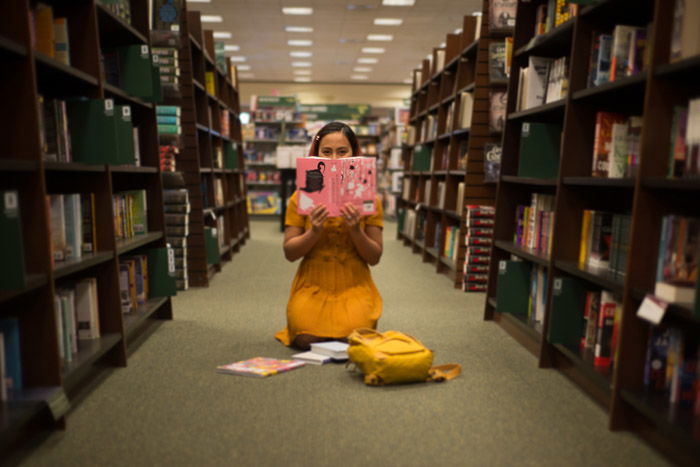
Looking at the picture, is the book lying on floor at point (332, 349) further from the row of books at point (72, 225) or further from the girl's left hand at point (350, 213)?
the row of books at point (72, 225)

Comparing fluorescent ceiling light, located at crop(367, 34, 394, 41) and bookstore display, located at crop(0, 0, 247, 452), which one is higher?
fluorescent ceiling light, located at crop(367, 34, 394, 41)

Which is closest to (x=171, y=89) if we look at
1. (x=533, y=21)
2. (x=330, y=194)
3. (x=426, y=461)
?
(x=330, y=194)

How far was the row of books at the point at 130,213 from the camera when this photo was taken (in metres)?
2.98

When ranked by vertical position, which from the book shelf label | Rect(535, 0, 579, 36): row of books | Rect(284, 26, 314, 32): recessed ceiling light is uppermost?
Rect(284, 26, 314, 32): recessed ceiling light

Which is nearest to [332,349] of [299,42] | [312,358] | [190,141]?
[312,358]

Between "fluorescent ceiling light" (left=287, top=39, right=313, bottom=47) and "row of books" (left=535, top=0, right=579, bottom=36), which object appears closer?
"row of books" (left=535, top=0, right=579, bottom=36)

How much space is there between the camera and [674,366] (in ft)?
6.14

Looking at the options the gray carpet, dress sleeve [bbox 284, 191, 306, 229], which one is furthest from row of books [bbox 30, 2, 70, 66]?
the gray carpet

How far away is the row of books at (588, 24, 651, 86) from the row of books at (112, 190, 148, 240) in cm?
237

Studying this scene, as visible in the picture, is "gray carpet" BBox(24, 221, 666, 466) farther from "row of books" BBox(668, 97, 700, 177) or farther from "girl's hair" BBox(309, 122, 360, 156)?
"girl's hair" BBox(309, 122, 360, 156)

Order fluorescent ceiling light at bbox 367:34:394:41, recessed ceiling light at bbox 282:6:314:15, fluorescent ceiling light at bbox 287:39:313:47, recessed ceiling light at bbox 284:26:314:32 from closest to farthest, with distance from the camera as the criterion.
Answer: recessed ceiling light at bbox 282:6:314:15
recessed ceiling light at bbox 284:26:314:32
fluorescent ceiling light at bbox 367:34:394:41
fluorescent ceiling light at bbox 287:39:313:47

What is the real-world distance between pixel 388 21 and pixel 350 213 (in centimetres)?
924

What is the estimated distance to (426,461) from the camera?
1760 mm

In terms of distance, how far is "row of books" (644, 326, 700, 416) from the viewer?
1.83m
